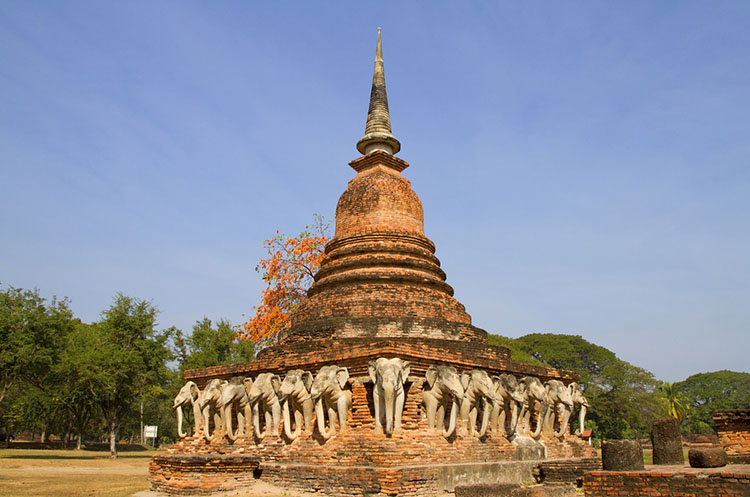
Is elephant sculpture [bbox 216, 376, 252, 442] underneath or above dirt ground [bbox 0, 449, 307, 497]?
above

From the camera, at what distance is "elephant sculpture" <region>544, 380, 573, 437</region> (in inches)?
600

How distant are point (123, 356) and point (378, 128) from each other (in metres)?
17.4

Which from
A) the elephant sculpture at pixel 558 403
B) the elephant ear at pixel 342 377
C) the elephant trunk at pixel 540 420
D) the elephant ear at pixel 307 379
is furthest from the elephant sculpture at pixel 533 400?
the elephant ear at pixel 307 379

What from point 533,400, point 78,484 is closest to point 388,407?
point 533,400

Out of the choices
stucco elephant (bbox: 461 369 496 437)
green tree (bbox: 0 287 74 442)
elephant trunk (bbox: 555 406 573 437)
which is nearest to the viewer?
stucco elephant (bbox: 461 369 496 437)

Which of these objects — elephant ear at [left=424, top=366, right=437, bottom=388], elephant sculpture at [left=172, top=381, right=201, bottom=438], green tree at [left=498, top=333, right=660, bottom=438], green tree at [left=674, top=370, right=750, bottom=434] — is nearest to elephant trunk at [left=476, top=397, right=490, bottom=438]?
elephant ear at [left=424, top=366, right=437, bottom=388]

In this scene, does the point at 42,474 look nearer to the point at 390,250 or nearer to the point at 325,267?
the point at 325,267

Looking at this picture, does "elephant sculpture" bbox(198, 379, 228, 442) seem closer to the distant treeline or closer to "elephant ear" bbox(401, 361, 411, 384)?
"elephant ear" bbox(401, 361, 411, 384)

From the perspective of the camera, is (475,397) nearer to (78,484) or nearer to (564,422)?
(564,422)

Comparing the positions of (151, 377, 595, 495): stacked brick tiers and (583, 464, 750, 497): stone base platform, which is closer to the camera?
(583, 464, 750, 497): stone base platform

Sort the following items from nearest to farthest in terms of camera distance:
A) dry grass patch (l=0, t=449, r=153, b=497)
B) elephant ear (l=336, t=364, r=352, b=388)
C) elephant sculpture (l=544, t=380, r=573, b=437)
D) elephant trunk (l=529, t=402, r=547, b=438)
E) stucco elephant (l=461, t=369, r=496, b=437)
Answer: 1. dry grass patch (l=0, t=449, r=153, b=497)
2. elephant ear (l=336, t=364, r=352, b=388)
3. stucco elephant (l=461, t=369, r=496, b=437)
4. elephant trunk (l=529, t=402, r=547, b=438)
5. elephant sculpture (l=544, t=380, r=573, b=437)

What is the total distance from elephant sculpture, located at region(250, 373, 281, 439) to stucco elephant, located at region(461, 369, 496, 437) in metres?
4.33

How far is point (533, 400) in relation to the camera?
48.6 feet

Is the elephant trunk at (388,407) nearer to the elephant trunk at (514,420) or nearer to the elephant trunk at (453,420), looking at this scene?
the elephant trunk at (453,420)
